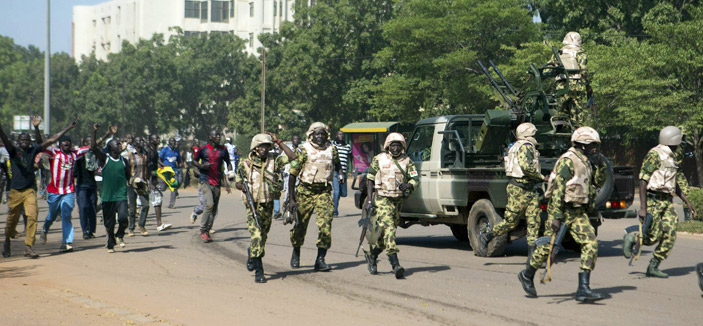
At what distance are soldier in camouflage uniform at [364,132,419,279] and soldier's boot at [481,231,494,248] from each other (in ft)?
5.74

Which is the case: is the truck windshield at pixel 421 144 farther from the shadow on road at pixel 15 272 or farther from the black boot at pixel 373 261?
the shadow on road at pixel 15 272

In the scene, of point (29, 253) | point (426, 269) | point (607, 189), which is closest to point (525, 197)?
point (607, 189)

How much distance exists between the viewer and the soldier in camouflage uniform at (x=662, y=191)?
9594 millimetres

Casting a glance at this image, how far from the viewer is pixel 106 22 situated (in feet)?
357

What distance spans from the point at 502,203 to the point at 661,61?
19368 mm

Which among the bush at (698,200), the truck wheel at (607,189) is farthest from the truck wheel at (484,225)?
the bush at (698,200)

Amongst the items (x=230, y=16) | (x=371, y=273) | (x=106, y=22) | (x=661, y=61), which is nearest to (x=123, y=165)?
(x=371, y=273)

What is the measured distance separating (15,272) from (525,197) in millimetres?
6640

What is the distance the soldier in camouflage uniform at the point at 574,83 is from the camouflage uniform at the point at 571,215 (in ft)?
13.5

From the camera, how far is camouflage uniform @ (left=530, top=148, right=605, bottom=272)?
799 cm

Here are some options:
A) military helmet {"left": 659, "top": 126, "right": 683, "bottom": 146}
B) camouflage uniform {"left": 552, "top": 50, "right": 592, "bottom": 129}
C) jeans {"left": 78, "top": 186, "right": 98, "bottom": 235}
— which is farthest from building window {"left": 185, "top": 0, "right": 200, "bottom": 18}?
military helmet {"left": 659, "top": 126, "right": 683, "bottom": 146}

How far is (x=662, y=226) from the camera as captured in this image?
9.62m

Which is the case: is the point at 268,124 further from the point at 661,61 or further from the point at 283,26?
the point at 661,61

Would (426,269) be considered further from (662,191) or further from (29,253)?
(29,253)
